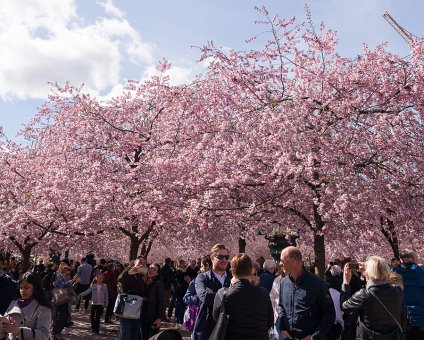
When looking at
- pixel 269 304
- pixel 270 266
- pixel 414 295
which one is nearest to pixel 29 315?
pixel 269 304

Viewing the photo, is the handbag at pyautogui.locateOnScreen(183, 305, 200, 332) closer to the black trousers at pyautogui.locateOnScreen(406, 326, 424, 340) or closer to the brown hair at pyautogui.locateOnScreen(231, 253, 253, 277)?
the brown hair at pyautogui.locateOnScreen(231, 253, 253, 277)

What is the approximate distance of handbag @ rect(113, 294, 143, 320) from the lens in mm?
8039

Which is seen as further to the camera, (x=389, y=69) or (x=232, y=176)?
(x=232, y=176)

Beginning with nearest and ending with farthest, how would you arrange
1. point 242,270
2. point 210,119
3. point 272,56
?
1. point 242,270
2. point 272,56
3. point 210,119

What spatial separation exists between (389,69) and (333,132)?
6.80ft

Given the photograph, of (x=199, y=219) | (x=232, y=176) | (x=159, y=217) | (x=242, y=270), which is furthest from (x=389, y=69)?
(x=242, y=270)

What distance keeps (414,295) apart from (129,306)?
4418mm

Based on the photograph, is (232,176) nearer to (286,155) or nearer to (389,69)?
(286,155)

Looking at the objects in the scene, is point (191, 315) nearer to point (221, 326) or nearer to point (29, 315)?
point (221, 326)

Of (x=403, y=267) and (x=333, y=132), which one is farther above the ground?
(x=333, y=132)

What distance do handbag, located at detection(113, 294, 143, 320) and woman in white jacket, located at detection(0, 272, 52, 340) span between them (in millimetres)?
3480

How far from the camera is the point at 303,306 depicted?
541cm

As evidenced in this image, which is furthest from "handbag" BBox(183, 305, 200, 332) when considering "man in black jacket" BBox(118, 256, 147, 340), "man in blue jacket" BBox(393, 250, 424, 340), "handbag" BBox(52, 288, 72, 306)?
"handbag" BBox(52, 288, 72, 306)

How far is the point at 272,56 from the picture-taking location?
14266 mm
